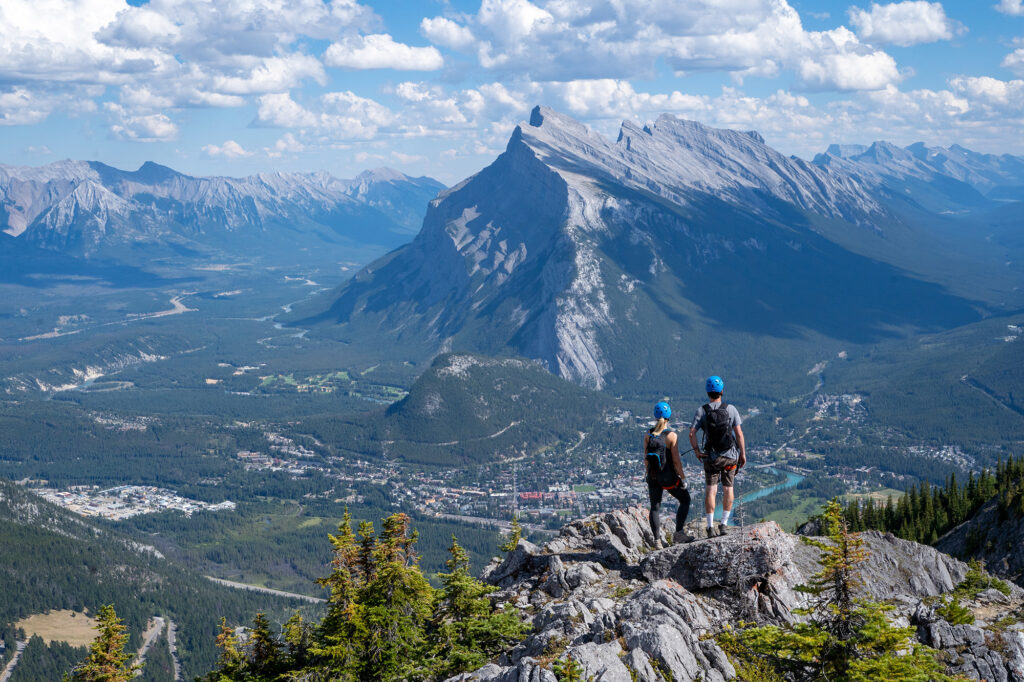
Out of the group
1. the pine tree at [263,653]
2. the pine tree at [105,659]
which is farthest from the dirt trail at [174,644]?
the pine tree at [263,653]

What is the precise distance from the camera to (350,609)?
45094 mm

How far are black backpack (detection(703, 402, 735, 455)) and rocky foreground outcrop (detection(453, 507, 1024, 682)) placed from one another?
4514 millimetres

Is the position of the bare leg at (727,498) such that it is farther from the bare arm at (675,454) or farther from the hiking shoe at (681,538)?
the hiking shoe at (681,538)

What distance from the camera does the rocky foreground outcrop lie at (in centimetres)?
3000

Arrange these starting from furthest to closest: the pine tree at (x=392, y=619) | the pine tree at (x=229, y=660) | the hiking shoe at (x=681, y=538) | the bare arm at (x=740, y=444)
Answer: the pine tree at (x=229, y=660)
the pine tree at (x=392, y=619)
the hiking shoe at (x=681, y=538)
the bare arm at (x=740, y=444)

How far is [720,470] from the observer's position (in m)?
35.2

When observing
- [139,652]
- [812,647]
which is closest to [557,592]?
[812,647]

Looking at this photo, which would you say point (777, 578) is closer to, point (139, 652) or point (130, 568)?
point (139, 652)

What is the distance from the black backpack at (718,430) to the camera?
112 feet

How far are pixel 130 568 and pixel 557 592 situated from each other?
534 feet

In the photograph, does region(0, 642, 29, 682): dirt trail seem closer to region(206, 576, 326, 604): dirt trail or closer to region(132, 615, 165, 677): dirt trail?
region(132, 615, 165, 677): dirt trail

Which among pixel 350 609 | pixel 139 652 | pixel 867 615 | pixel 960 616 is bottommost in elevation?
pixel 139 652

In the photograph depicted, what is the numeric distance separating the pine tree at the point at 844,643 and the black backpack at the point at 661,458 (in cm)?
728

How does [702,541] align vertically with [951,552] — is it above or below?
above
